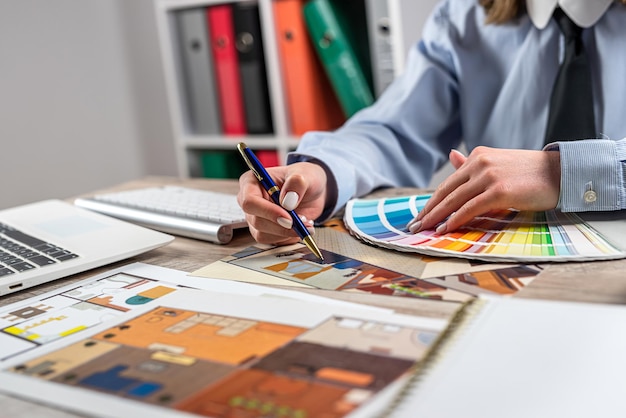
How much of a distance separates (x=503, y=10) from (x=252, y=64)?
4.28 feet

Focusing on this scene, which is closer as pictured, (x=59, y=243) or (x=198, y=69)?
(x=59, y=243)

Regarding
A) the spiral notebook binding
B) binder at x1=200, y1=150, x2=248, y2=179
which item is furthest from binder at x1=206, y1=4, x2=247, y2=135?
the spiral notebook binding

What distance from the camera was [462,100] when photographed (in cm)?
141

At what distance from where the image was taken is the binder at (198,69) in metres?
2.56

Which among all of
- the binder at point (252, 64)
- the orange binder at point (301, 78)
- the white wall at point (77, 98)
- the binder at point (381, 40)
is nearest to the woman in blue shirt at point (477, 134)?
the binder at point (381, 40)

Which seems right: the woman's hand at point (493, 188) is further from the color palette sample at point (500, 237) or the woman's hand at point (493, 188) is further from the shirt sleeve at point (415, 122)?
the shirt sleeve at point (415, 122)

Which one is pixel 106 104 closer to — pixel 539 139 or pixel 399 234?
pixel 539 139

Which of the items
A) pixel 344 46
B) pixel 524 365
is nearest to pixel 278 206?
pixel 524 365

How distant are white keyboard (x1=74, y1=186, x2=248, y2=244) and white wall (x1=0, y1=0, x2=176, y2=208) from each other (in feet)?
5.76

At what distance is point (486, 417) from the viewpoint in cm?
44

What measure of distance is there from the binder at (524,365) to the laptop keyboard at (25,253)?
0.51 m

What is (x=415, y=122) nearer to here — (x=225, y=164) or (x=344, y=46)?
(x=344, y=46)

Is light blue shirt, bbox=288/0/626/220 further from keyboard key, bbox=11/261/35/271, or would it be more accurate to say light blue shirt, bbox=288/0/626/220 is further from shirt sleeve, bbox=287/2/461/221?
keyboard key, bbox=11/261/35/271

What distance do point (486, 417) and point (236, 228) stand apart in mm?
569
